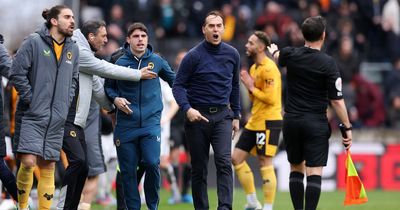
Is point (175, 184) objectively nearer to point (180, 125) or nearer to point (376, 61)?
point (180, 125)

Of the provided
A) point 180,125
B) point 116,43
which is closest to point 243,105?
point 116,43

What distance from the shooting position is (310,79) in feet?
45.9

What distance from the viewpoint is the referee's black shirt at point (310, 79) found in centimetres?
1387

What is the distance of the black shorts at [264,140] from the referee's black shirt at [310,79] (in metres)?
2.69

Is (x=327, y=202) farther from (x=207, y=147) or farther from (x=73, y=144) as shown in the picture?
(x=73, y=144)

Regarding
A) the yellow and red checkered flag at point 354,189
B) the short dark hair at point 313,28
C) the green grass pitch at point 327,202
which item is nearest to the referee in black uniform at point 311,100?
the short dark hair at point 313,28

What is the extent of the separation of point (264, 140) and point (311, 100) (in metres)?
2.93

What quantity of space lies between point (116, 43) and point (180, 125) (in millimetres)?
6304

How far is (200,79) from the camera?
48.1ft

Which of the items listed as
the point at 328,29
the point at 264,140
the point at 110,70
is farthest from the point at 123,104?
the point at 328,29

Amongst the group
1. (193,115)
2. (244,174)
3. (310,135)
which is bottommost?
(244,174)

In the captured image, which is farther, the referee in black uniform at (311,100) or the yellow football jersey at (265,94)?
the yellow football jersey at (265,94)

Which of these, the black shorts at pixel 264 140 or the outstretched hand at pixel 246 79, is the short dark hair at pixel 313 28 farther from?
the black shorts at pixel 264 140

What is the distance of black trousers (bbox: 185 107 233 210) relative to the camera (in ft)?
47.8
